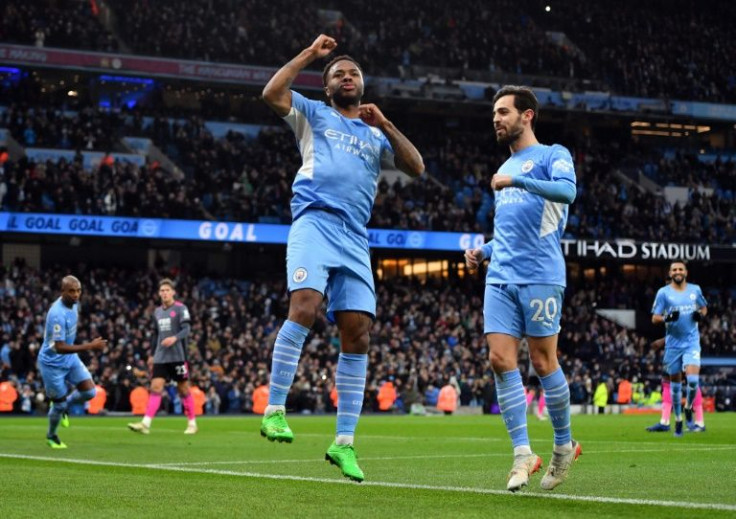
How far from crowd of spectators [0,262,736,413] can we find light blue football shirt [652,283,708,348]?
1799 cm

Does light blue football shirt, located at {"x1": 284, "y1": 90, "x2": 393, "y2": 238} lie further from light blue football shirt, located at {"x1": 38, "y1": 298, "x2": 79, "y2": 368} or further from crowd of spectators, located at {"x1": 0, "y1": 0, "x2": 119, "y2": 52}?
crowd of spectators, located at {"x1": 0, "y1": 0, "x2": 119, "y2": 52}

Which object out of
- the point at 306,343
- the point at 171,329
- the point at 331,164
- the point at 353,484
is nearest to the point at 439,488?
the point at 353,484

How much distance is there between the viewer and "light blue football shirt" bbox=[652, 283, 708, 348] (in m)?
16.8

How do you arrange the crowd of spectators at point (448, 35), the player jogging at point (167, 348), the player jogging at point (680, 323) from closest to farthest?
the player jogging at point (680, 323) → the player jogging at point (167, 348) → the crowd of spectators at point (448, 35)

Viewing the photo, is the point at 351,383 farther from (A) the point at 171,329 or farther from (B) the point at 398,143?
(A) the point at 171,329

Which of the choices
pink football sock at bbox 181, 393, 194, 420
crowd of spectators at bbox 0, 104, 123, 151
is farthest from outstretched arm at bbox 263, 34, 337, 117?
crowd of spectators at bbox 0, 104, 123, 151

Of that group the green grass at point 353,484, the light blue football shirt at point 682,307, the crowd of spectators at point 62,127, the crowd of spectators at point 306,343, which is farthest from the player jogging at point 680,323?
the crowd of spectators at point 62,127

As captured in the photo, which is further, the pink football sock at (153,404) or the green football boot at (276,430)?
the pink football sock at (153,404)

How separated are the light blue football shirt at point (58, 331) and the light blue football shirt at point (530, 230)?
7788mm

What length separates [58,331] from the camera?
46.1 ft

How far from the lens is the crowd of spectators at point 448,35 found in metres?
45.7

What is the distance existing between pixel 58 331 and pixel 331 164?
24.6ft

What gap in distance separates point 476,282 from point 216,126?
12082mm

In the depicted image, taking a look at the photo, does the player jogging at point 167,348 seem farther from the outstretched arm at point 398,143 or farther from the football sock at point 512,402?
the football sock at point 512,402
